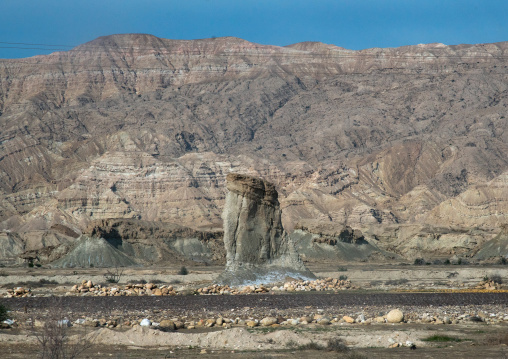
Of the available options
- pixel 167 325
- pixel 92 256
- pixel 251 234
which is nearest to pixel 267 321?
pixel 167 325

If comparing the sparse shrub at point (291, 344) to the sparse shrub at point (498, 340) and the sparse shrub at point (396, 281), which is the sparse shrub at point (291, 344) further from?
the sparse shrub at point (396, 281)

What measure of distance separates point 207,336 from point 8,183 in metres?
180

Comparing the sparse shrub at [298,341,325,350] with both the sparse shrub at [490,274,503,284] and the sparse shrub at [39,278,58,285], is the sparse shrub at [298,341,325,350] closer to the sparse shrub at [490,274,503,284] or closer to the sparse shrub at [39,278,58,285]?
the sparse shrub at [490,274,503,284]

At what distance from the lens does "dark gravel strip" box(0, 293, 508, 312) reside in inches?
1419

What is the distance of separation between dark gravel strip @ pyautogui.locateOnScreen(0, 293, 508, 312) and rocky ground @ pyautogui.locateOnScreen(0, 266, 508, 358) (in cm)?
5

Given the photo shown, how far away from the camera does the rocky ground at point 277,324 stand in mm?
21844

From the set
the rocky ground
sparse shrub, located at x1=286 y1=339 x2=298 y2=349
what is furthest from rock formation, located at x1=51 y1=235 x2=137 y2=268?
sparse shrub, located at x1=286 y1=339 x2=298 y2=349

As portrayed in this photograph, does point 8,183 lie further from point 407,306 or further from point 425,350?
point 425,350

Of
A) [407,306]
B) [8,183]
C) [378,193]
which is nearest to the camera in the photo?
[407,306]

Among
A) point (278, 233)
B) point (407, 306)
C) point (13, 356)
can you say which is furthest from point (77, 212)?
point (13, 356)

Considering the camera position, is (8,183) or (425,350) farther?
(8,183)

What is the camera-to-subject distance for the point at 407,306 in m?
35.3

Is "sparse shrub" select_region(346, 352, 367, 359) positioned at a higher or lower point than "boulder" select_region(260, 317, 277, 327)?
higher

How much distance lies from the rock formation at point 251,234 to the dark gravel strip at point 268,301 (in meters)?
4.98
